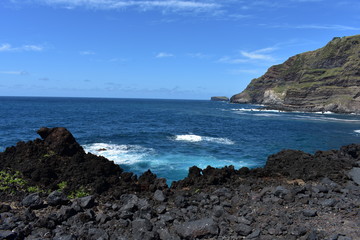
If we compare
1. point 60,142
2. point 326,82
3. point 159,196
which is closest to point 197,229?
point 159,196

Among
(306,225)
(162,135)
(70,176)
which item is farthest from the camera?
(162,135)

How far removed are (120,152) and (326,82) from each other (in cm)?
13572

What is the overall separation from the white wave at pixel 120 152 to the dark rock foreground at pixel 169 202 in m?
9.42

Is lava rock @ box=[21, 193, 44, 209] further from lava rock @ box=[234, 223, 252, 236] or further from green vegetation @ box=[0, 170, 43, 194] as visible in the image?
lava rock @ box=[234, 223, 252, 236]

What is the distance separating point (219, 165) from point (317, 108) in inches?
4642

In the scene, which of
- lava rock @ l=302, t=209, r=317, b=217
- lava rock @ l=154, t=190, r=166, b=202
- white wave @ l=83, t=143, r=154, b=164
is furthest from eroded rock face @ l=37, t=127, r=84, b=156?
lava rock @ l=302, t=209, r=317, b=217

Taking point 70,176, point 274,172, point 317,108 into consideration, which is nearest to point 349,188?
point 274,172

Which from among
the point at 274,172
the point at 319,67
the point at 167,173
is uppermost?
A: the point at 319,67

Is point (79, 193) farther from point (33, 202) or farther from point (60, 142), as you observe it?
point (60, 142)

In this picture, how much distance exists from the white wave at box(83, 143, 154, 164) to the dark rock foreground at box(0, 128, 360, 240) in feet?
30.9

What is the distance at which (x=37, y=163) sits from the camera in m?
16.6

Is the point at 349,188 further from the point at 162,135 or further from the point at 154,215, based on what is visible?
the point at 162,135

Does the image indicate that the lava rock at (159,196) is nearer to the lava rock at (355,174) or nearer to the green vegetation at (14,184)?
the green vegetation at (14,184)

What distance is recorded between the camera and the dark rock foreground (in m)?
10.4
